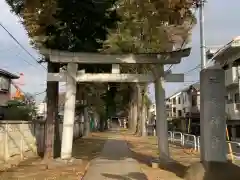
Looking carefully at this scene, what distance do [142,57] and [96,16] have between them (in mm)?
2670

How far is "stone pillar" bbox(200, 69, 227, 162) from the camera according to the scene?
11828mm

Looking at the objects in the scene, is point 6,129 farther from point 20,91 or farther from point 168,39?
point 20,91

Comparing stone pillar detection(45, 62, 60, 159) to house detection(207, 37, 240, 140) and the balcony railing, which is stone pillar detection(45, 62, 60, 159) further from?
the balcony railing

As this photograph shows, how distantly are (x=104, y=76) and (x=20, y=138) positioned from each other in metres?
4.38

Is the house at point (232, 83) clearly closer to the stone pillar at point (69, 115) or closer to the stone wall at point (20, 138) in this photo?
the stone wall at point (20, 138)

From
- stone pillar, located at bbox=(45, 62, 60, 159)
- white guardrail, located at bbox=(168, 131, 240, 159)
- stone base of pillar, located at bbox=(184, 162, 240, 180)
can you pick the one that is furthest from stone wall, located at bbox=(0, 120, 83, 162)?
white guardrail, located at bbox=(168, 131, 240, 159)

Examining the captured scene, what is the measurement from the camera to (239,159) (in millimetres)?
18578

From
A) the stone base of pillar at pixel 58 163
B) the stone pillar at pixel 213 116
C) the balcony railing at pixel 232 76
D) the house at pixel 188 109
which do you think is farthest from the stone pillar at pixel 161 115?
the house at pixel 188 109

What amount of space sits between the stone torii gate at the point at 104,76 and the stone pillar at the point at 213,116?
188 inches

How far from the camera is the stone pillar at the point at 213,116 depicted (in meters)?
11.8

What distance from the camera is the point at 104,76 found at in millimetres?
17328

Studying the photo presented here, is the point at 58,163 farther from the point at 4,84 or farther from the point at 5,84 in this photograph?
the point at 5,84

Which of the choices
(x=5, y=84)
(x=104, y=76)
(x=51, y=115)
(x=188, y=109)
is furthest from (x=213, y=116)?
(x=188, y=109)

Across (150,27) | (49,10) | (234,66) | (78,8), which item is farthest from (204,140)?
(234,66)
